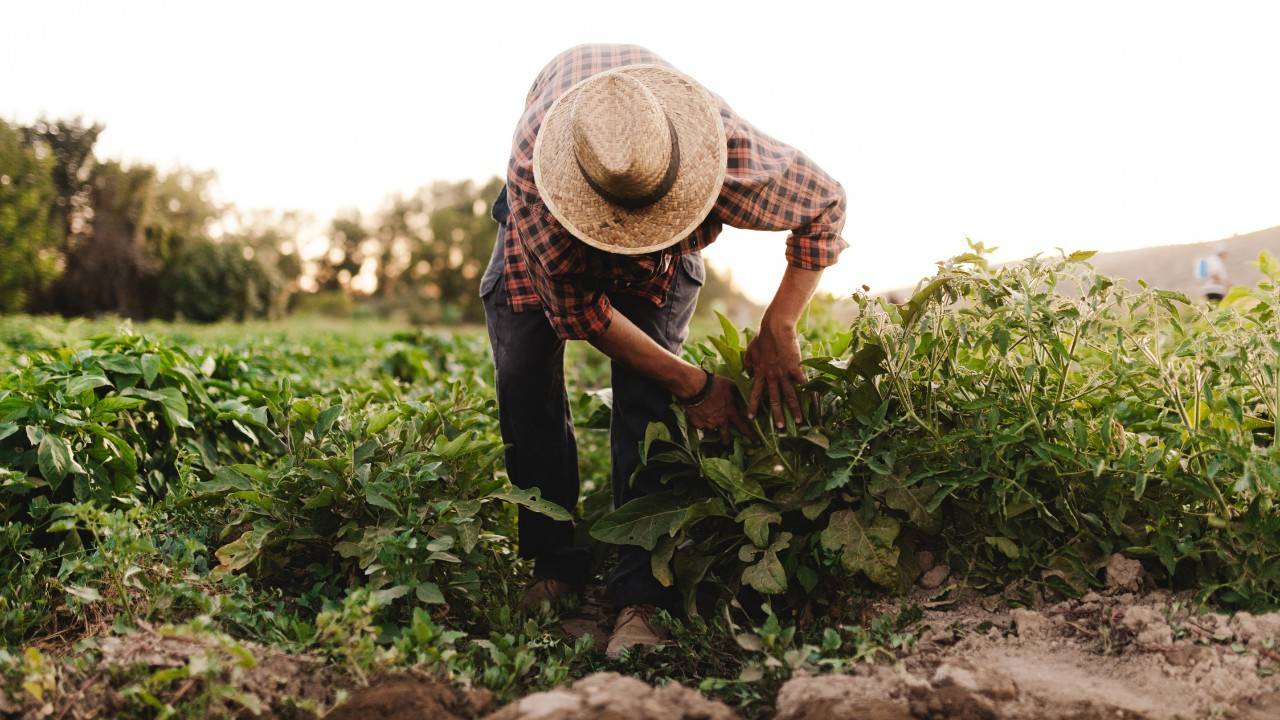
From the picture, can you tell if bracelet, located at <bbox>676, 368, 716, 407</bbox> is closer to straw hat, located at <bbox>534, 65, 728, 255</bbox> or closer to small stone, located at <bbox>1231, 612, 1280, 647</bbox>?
straw hat, located at <bbox>534, 65, 728, 255</bbox>

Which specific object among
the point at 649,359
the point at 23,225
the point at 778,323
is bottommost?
the point at 649,359

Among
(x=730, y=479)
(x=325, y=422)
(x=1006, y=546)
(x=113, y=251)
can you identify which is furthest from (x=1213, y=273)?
(x=113, y=251)

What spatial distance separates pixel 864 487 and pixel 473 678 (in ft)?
3.91

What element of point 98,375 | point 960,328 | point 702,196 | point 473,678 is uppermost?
point 702,196

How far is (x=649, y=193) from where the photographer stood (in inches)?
83.0

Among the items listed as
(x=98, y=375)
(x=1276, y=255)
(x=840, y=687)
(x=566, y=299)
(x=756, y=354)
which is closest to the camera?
(x=840, y=687)

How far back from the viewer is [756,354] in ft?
8.68

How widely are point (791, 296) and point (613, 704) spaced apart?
1386 millimetres

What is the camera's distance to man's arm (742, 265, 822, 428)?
258 centimetres

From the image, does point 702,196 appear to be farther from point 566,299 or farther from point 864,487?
point 864,487

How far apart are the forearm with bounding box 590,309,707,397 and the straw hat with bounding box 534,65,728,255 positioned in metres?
0.43

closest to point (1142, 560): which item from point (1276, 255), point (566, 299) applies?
point (566, 299)

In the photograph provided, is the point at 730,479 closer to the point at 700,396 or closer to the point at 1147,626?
the point at 700,396

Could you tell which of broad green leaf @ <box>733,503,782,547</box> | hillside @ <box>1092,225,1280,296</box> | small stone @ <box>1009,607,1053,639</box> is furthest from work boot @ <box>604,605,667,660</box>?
hillside @ <box>1092,225,1280,296</box>
